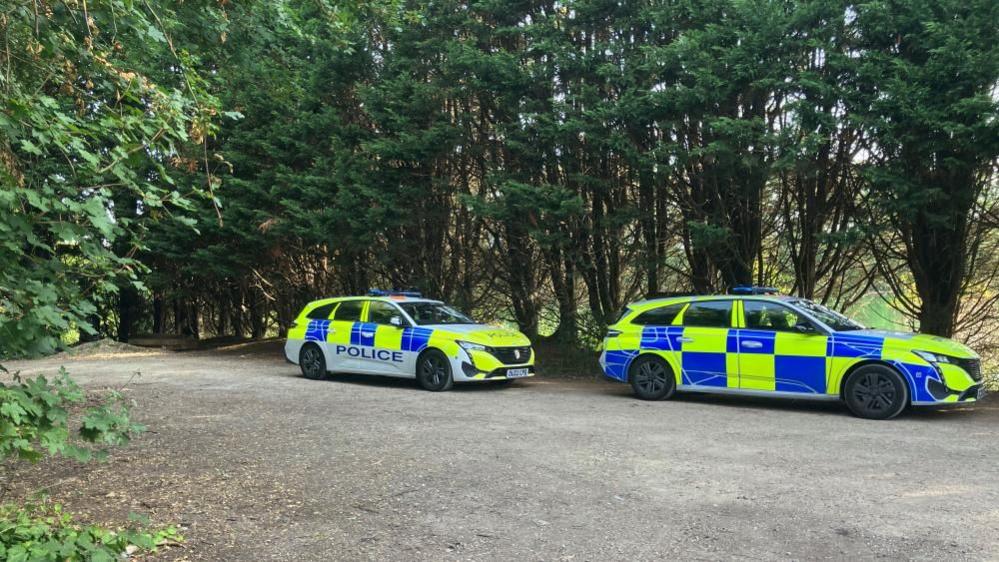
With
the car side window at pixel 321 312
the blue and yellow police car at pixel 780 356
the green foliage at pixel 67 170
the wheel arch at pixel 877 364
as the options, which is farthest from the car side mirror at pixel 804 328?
the car side window at pixel 321 312

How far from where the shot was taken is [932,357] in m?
→ 9.38

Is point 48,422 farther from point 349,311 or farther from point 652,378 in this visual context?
point 349,311

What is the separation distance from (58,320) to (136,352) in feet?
62.1

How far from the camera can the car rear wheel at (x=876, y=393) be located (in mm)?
9500

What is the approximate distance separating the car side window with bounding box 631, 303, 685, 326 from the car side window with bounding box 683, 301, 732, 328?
165mm

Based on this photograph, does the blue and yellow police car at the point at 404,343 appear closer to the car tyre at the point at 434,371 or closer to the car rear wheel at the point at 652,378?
the car tyre at the point at 434,371

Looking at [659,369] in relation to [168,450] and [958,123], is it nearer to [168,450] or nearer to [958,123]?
[958,123]

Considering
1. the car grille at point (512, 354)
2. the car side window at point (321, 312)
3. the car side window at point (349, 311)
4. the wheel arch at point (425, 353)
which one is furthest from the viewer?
the car side window at point (321, 312)

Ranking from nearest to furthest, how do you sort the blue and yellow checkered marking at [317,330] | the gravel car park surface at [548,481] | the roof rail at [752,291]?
1. the gravel car park surface at [548,481]
2. the roof rail at [752,291]
3. the blue and yellow checkered marking at [317,330]

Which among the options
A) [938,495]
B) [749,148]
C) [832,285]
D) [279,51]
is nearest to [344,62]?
[279,51]

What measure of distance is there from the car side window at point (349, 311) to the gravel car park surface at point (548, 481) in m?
3.21

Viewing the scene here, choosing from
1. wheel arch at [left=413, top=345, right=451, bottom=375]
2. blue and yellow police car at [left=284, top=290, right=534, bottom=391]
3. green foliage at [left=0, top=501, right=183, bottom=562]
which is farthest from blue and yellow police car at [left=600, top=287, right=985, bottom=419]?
green foliage at [left=0, top=501, right=183, bottom=562]

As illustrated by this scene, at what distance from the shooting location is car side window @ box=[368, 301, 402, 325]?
1355cm

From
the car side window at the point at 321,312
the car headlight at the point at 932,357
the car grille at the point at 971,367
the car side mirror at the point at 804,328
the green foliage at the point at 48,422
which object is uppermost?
the car side window at the point at 321,312
